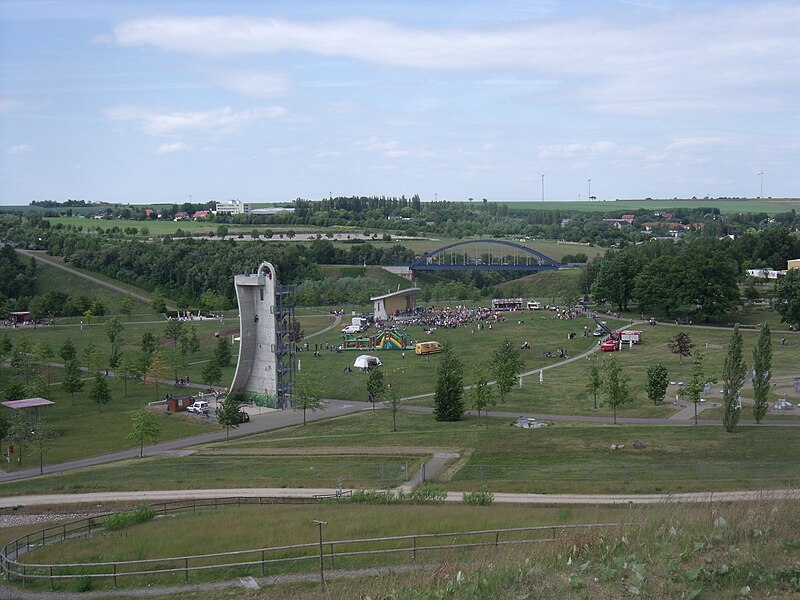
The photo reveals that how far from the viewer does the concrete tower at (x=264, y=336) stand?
52281 millimetres

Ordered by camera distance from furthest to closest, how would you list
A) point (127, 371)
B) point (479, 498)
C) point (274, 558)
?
point (127, 371), point (479, 498), point (274, 558)

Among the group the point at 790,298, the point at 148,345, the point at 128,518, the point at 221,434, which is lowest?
the point at 221,434

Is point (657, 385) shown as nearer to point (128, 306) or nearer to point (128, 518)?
point (128, 518)

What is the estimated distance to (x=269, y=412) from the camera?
51.2 metres

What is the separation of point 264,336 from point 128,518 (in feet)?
85.9

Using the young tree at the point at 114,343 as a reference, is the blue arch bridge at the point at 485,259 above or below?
above

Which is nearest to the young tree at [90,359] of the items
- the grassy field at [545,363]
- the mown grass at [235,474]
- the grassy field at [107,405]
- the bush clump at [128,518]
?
the grassy field at [107,405]

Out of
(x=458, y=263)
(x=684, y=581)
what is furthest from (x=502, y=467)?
(x=458, y=263)

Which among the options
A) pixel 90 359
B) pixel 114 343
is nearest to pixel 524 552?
pixel 90 359

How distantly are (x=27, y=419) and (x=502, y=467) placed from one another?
26332 mm

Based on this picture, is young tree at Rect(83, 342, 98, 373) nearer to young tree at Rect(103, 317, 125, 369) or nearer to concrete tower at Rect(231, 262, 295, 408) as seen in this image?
young tree at Rect(103, 317, 125, 369)

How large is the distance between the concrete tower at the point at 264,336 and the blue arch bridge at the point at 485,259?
289ft

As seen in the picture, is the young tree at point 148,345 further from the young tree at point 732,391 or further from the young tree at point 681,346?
the young tree at point 732,391

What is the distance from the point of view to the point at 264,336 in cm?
5303
